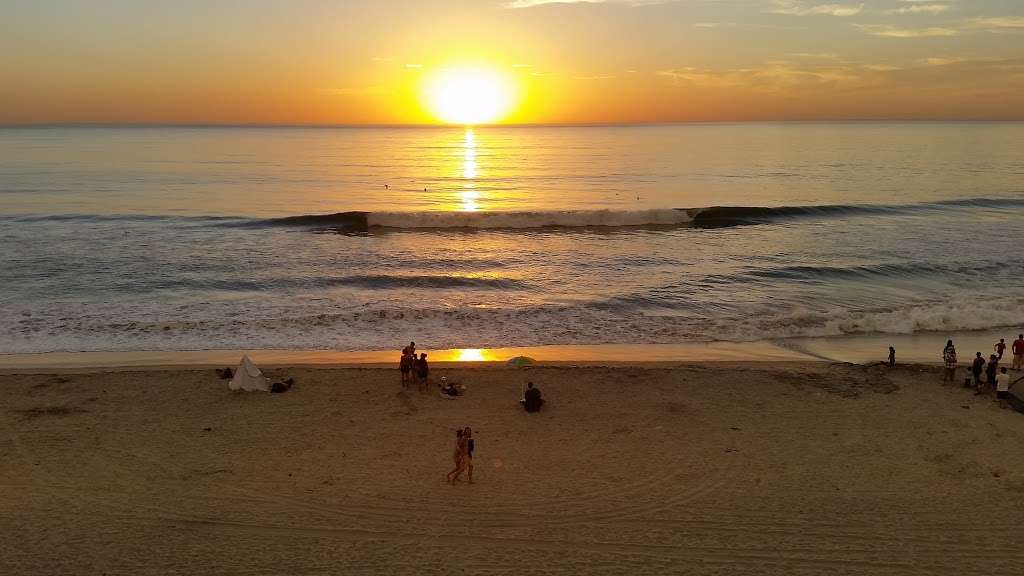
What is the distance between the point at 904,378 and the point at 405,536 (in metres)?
13.7

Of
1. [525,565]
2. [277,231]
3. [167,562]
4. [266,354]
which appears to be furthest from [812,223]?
[167,562]

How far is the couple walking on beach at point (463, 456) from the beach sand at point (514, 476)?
22 cm

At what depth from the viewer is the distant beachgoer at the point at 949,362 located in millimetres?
16500

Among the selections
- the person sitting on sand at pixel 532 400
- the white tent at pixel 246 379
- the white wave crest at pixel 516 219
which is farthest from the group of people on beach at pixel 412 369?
→ the white wave crest at pixel 516 219

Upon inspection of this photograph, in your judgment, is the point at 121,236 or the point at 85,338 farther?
the point at 121,236

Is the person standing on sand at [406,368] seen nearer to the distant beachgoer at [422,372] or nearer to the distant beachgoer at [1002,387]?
the distant beachgoer at [422,372]

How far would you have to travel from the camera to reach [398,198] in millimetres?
56625

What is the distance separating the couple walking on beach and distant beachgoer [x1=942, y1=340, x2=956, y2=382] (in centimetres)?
1250

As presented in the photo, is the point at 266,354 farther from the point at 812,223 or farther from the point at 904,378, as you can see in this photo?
the point at 812,223

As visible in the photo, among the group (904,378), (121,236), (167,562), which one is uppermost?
(121,236)

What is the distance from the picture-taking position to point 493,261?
33625mm

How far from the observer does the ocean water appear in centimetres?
2241

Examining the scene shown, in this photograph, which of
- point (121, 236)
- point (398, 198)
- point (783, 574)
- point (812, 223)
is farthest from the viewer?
point (398, 198)

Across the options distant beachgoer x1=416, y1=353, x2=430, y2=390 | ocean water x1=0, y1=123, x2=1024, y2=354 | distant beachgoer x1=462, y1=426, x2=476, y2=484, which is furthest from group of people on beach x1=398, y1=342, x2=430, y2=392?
distant beachgoer x1=462, y1=426, x2=476, y2=484
